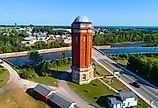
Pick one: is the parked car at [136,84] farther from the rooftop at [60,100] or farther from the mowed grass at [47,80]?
the rooftop at [60,100]

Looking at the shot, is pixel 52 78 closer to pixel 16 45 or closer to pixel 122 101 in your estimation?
pixel 122 101

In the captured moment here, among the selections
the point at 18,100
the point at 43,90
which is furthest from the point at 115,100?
the point at 18,100

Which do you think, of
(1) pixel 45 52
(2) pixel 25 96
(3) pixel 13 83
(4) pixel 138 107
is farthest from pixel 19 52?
(4) pixel 138 107

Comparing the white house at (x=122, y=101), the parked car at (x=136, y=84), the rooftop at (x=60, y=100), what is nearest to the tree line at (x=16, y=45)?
the parked car at (x=136, y=84)

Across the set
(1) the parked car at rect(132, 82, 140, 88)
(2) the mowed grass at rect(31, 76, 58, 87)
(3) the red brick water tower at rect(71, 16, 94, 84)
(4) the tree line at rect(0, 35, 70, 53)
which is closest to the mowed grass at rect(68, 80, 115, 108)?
(3) the red brick water tower at rect(71, 16, 94, 84)

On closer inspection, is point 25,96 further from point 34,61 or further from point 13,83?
point 34,61

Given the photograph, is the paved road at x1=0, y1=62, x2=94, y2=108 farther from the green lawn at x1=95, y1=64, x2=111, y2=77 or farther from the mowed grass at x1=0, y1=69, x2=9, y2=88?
the green lawn at x1=95, y1=64, x2=111, y2=77

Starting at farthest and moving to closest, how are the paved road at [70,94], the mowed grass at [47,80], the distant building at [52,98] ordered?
the mowed grass at [47,80]
the paved road at [70,94]
the distant building at [52,98]
